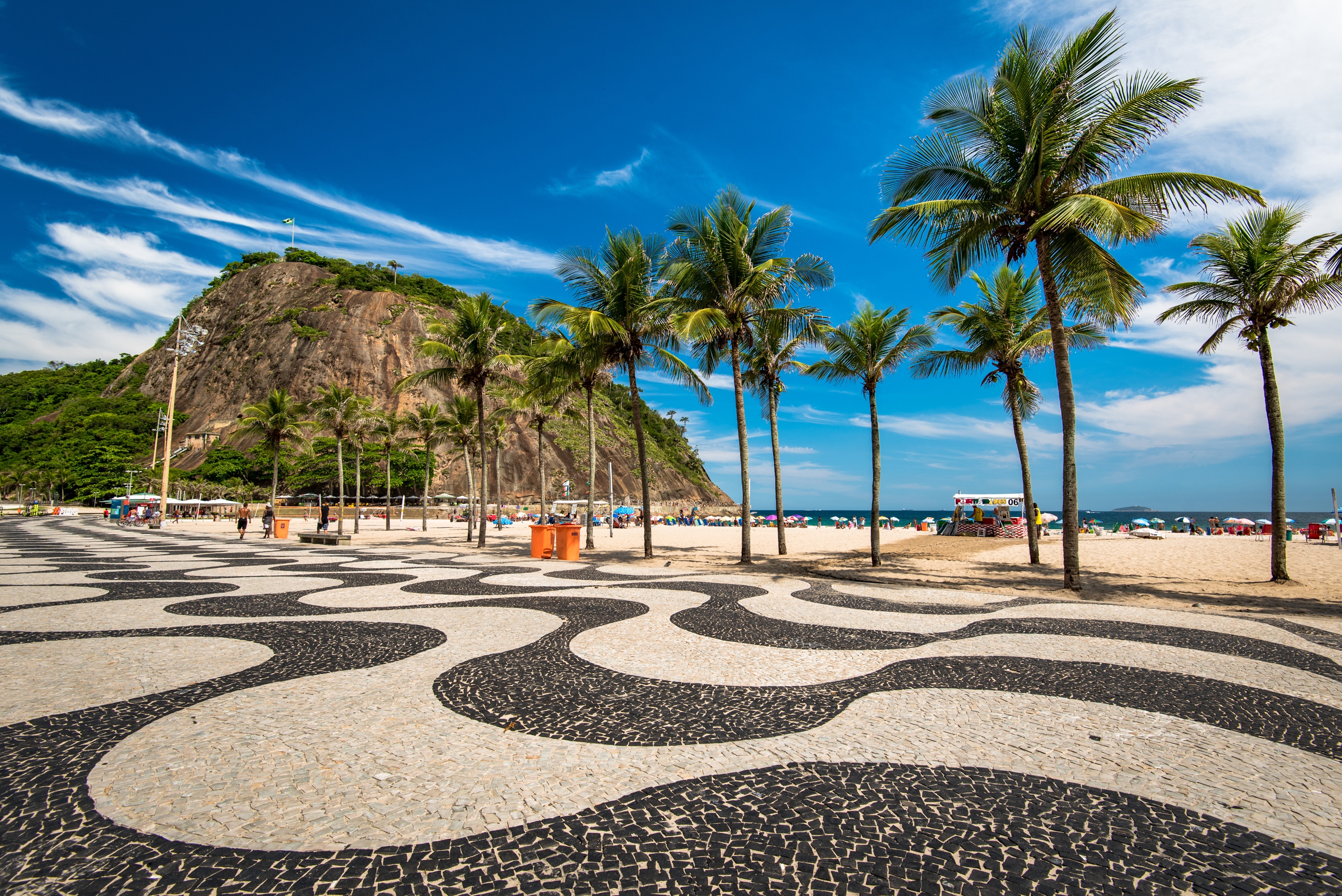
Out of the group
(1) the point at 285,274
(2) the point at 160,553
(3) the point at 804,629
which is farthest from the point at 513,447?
(3) the point at 804,629

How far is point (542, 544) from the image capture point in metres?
17.9

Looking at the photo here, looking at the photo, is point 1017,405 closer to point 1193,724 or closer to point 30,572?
point 1193,724

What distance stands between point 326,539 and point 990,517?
32.8 m

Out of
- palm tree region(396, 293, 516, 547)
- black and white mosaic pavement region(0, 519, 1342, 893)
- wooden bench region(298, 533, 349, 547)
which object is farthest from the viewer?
wooden bench region(298, 533, 349, 547)

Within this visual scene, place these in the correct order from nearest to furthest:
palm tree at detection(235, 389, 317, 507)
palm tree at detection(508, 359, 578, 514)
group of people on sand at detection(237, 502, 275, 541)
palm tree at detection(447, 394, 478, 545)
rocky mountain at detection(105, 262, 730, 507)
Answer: palm tree at detection(508, 359, 578, 514), group of people on sand at detection(237, 502, 275, 541), palm tree at detection(447, 394, 478, 545), palm tree at detection(235, 389, 317, 507), rocky mountain at detection(105, 262, 730, 507)

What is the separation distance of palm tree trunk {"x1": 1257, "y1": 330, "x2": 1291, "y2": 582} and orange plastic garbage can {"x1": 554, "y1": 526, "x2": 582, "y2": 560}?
16.0 m

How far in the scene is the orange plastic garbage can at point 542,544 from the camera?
58.6 feet

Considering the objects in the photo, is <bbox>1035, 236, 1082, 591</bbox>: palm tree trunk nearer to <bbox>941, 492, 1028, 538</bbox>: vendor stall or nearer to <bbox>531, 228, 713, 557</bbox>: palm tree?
<bbox>531, 228, 713, 557</bbox>: palm tree

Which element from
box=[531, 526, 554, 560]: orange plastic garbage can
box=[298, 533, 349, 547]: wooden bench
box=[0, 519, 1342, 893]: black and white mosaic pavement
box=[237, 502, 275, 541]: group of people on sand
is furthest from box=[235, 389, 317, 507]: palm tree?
box=[0, 519, 1342, 893]: black and white mosaic pavement

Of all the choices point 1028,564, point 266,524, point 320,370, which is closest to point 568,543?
point 1028,564

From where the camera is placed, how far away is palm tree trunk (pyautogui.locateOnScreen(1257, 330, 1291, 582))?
39.7 feet

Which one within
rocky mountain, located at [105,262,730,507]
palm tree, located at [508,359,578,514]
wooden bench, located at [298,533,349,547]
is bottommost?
wooden bench, located at [298,533,349,547]

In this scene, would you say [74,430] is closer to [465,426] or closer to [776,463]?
[465,426]

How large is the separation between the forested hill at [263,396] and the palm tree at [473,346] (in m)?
40.4
